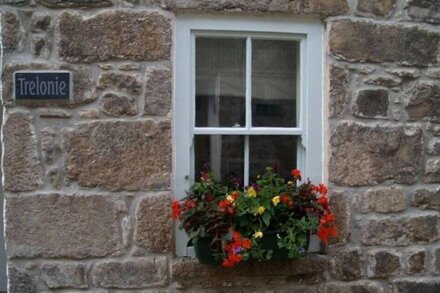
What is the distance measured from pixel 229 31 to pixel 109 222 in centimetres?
125

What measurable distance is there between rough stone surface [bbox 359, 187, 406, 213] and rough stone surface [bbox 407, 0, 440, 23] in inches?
40.2

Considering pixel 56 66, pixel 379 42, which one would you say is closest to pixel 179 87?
pixel 56 66

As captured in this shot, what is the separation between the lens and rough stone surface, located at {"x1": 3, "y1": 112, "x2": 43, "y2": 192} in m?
2.72

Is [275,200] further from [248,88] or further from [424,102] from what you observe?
[424,102]

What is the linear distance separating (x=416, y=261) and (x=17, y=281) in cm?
226

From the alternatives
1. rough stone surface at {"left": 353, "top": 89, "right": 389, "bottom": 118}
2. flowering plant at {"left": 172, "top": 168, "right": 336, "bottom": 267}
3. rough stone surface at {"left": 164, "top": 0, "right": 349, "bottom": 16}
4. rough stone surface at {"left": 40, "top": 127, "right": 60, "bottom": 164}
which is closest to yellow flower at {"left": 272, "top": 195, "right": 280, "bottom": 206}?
flowering plant at {"left": 172, "top": 168, "right": 336, "bottom": 267}

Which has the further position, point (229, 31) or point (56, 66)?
point (229, 31)

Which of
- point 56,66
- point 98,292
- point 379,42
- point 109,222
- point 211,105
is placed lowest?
point 98,292

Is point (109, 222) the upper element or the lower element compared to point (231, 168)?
lower

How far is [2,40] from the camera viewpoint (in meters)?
2.73

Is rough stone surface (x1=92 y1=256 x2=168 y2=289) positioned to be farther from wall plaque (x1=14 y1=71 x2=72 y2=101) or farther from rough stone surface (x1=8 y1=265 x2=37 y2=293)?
wall plaque (x1=14 y1=71 x2=72 y2=101)

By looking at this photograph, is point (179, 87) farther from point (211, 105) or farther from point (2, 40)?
point (2, 40)

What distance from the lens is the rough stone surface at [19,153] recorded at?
2.72m

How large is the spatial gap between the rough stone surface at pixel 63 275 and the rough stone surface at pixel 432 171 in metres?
2.04
